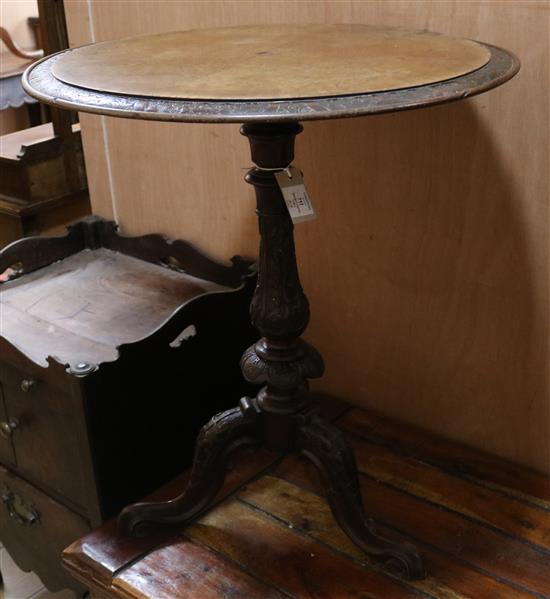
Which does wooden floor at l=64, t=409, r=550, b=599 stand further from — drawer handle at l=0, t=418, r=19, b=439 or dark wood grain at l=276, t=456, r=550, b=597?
drawer handle at l=0, t=418, r=19, b=439

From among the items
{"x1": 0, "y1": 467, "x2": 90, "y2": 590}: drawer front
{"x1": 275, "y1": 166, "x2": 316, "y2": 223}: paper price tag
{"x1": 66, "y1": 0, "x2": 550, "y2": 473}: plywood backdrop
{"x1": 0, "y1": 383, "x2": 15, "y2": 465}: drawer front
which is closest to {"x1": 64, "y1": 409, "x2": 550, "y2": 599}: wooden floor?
{"x1": 66, "y1": 0, "x2": 550, "y2": 473}: plywood backdrop

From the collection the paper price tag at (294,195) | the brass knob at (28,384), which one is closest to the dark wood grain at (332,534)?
the brass knob at (28,384)

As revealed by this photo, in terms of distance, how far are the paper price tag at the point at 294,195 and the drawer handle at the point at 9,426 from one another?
0.76 m

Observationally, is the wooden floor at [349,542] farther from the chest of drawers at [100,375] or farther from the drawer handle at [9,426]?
the drawer handle at [9,426]

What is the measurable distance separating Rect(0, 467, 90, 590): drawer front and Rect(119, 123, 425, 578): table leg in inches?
10.6

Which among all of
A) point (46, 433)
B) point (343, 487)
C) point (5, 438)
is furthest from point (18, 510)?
point (343, 487)

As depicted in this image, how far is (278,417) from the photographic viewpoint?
133cm

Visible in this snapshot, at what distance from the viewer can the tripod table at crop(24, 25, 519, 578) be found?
0.94 m

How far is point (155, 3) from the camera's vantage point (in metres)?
1.67

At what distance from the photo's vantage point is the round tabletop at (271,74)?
36.4 inches

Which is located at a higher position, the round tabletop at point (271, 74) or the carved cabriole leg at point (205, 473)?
the round tabletop at point (271, 74)

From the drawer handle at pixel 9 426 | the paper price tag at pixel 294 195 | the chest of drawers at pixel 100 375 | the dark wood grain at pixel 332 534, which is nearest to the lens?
the paper price tag at pixel 294 195

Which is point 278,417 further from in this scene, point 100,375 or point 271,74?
point 271,74

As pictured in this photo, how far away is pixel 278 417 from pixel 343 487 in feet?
0.48
